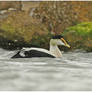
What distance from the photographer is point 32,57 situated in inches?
406

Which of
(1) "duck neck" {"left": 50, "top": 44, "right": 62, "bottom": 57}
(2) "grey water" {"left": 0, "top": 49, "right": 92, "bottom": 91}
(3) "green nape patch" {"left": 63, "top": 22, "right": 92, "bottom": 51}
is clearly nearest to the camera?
(2) "grey water" {"left": 0, "top": 49, "right": 92, "bottom": 91}

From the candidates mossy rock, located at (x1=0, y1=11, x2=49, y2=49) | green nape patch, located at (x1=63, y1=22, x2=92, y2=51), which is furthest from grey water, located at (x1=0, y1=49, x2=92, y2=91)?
mossy rock, located at (x1=0, y1=11, x2=49, y2=49)

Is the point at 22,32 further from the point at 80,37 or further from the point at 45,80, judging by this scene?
the point at 45,80

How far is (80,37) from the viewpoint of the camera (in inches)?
537

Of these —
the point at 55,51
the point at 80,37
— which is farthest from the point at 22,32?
the point at 55,51

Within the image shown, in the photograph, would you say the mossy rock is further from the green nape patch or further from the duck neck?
the duck neck

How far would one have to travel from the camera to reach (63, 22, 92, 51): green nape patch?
514 inches

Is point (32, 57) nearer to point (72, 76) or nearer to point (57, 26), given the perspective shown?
point (72, 76)

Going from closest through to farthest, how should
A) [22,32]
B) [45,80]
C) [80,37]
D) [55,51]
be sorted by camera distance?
[45,80]
[55,51]
[80,37]
[22,32]

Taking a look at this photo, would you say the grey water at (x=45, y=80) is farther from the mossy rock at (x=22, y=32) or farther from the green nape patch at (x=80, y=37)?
Answer: the mossy rock at (x=22, y=32)

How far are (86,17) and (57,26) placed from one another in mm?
2573

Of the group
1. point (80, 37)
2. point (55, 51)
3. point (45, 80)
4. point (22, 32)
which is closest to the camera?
point (45, 80)

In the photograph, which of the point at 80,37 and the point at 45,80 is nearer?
the point at 45,80

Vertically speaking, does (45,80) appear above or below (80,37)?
above
